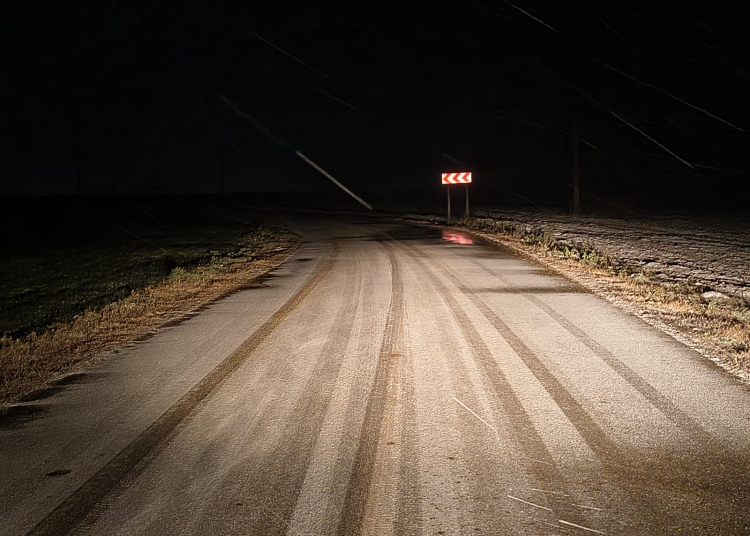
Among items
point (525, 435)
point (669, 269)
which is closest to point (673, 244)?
point (669, 269)

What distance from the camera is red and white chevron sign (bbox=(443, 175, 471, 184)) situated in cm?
2444

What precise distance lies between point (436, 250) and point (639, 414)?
12.0m

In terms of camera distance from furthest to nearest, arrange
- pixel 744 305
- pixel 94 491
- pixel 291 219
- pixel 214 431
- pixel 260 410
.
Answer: pixel 291 219 < pixel 744 305 < pixel 260 410 < pixel 214 431 < pixel 94 491

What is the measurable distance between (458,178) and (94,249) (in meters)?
15.0

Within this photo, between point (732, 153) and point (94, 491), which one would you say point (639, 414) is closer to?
point (94, 491)

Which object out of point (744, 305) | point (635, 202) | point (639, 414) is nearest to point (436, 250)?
point (744, 305)

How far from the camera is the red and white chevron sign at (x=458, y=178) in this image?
24.4 metres

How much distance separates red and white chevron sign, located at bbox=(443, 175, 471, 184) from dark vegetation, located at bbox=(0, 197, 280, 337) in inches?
302

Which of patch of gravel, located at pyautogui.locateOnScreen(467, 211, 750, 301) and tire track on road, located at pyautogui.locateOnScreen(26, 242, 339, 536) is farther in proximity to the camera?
patch of gravel, located at pyautogui.locateOnScreen(467, 211, 750, 301)

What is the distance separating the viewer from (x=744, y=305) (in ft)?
32.9

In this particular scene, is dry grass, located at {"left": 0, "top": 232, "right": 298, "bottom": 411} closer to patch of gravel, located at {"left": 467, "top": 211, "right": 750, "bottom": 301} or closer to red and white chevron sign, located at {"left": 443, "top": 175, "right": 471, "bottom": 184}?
patch of gravel, located at {"left": 467, "top": 211, "right": 750, "bottom": 301}

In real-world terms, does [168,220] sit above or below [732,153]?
below

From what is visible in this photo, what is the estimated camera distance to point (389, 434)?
480cm

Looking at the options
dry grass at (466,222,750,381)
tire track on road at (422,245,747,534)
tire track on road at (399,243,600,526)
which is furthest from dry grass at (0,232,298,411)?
dry grass at (466,222,750,381)
